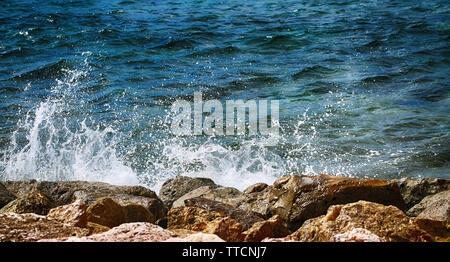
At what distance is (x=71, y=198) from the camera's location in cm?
562

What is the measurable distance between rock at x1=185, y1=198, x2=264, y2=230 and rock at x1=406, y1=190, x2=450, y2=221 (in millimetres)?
1419

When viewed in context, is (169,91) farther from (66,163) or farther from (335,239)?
(335,239)

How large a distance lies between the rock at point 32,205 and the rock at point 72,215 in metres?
0.64

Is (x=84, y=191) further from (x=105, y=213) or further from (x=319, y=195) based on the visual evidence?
(x=319, y=195)

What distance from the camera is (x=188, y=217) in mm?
4445

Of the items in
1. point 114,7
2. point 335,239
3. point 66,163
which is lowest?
point 66,163

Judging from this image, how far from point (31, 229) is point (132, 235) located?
2.47 feet

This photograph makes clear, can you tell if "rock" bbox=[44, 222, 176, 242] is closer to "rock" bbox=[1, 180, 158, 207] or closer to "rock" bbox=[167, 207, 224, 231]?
"rock" bbox=[167, 207, 224, 231]

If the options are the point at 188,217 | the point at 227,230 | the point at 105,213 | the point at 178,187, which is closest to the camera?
the point at 227,230

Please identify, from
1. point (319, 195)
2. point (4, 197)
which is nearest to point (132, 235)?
point (319, 195)

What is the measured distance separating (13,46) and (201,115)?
7.05 metres

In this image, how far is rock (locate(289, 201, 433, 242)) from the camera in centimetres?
326

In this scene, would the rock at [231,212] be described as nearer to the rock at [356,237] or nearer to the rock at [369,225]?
the rock at [369,225]

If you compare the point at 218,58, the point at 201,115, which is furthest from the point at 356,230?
the point at 218,58
